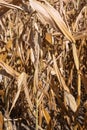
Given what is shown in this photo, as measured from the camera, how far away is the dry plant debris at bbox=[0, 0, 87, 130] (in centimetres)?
63

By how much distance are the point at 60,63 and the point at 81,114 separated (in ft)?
0.61

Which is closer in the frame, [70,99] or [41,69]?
[70,99]

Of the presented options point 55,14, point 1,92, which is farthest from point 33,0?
point 1,92

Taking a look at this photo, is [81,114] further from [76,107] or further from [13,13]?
[13,13]

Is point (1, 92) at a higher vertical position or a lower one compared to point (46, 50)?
lower

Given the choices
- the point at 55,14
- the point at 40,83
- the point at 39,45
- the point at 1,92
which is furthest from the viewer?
the point at 1,92

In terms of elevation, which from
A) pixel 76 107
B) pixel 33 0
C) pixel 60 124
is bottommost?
pixel 60 124

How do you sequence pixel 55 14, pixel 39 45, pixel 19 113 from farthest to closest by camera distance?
pixel 19 113 < pixel 39 45 < pixel 55 14

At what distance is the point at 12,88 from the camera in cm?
104

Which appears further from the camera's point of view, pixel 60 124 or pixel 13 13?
pixel 13 13

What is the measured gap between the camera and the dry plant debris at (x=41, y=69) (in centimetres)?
63

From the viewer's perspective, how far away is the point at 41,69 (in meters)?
0.87

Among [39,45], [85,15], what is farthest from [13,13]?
[39,45]

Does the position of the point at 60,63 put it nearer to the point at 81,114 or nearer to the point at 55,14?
the point at 81,114
